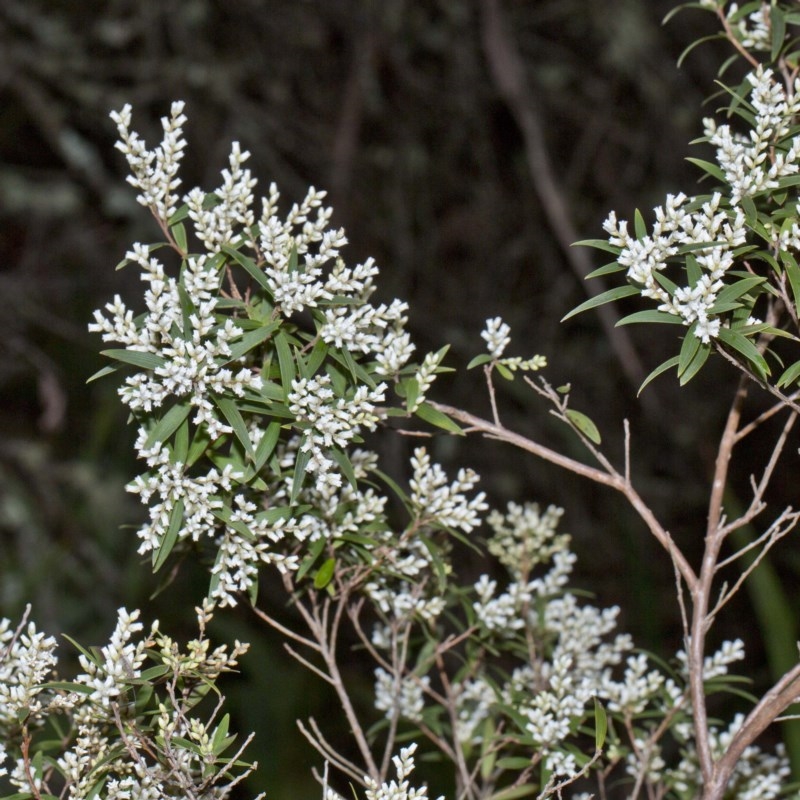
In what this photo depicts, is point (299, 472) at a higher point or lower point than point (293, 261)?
lower

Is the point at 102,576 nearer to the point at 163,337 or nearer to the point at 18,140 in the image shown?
the point at 18,140

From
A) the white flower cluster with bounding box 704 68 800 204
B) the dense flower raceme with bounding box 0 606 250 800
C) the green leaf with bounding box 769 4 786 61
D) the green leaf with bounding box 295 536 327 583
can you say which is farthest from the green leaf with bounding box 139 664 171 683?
the green leaf with bounding box 769 4 786 61

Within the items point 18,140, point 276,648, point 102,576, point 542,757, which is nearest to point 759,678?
point 276,648

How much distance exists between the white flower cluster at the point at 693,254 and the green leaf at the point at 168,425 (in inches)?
13.0

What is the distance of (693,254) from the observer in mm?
745

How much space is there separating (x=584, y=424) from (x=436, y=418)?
0.42 feet

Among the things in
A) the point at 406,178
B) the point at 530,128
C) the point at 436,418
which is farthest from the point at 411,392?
the point at 406,178

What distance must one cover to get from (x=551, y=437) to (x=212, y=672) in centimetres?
267

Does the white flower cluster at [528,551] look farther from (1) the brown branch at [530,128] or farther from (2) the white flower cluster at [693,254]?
(1) the brown branch at [530,128]

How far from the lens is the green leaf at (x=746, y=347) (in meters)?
0.70

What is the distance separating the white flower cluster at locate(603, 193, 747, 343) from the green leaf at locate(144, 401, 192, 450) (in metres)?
0.33

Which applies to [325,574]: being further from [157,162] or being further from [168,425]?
[157,162]

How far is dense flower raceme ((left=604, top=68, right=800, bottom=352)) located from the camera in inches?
28.2

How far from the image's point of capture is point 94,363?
112 inches
